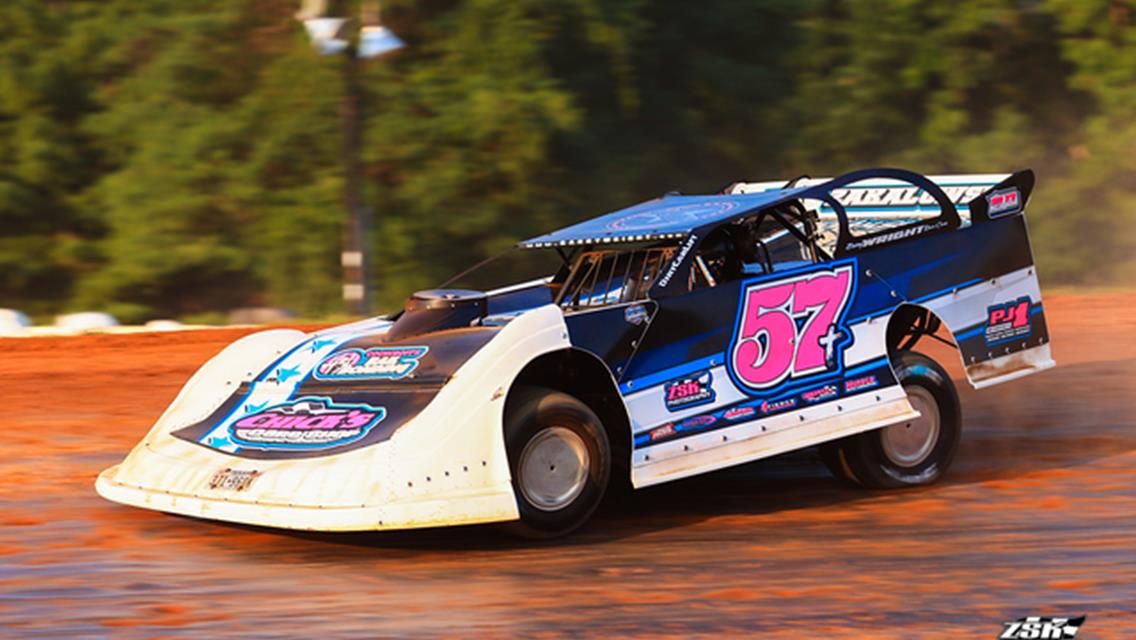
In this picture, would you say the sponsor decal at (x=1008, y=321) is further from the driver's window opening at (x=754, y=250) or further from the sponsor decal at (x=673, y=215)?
the sponsor decal at (x=673, y=215)

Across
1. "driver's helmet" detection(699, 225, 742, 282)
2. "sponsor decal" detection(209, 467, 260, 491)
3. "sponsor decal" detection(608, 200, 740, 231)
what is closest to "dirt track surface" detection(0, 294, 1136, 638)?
"sponsor decal" detection(209, 467, 260, 491)

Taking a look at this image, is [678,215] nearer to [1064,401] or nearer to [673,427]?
[673,427]

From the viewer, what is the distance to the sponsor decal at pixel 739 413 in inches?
313

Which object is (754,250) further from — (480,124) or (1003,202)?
(480,124)

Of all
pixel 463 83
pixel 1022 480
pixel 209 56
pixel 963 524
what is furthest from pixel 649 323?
pixel 209 56

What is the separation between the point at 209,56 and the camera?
2647 centimetres

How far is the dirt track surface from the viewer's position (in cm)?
596

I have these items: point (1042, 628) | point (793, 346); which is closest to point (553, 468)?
point (793, 346)

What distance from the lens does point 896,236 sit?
878 cm

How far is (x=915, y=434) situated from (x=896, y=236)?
1132 millimetres

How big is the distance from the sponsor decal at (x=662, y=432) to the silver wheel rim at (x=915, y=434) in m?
1.58

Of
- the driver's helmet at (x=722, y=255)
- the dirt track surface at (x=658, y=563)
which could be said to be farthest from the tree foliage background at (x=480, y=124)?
the driver's helmet at (x=722, y=255)

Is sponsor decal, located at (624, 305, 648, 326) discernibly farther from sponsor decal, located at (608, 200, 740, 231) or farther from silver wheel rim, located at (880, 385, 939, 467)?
silver wheel rim, located at (880, 385, 939, 467)

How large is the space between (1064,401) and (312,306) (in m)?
15.6
